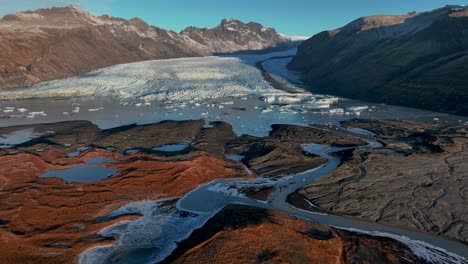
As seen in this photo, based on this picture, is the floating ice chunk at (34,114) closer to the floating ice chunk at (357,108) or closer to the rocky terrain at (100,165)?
the rocky terrain at (100,165)

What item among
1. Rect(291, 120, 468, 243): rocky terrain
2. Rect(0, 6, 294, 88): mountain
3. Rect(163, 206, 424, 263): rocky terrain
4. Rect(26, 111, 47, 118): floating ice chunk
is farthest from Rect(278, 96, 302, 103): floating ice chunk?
Rect(0, 6, 294, 88): mountain

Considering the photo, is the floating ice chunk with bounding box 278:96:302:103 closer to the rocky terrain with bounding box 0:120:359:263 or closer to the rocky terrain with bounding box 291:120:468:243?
the rocky terrain with bounding box 0:120:359:263

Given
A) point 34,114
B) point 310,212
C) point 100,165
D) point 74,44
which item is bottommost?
point 310,212

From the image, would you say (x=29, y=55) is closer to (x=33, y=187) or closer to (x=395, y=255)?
(x=33, y=187)

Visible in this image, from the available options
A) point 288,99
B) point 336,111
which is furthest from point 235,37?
point 336,111

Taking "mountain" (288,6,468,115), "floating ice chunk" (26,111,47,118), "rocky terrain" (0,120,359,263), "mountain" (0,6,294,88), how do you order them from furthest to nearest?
"mountain" (0,6,294,88), "mountain" (288,6,468,115), "floating ice chunk" (26,111,47,118), "rocky terrain" (0,120,359,263)

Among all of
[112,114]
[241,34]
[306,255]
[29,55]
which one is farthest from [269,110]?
[241,34]

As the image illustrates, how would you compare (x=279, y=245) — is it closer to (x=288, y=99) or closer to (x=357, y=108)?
(x=357, y=108)
